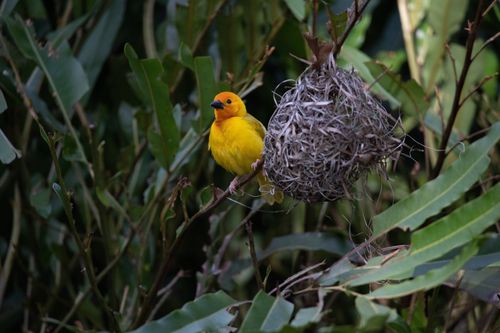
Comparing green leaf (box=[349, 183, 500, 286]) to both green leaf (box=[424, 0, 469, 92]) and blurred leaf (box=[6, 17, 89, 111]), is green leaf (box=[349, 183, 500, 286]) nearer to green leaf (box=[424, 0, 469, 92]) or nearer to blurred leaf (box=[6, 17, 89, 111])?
blurred leaf (box=[6, 17, 89, 111])

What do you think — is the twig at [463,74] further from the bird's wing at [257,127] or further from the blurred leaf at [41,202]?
the blurred leaf at [41,202]

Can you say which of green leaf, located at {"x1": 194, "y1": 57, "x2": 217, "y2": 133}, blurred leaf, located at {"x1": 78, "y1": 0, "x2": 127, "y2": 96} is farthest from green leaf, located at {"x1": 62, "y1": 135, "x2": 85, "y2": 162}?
blurred leaf, located at {"x1": 78, "y1": 0, "x2": 127, "y2": 96}

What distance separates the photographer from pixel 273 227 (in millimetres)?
5270

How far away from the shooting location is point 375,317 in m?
2.06

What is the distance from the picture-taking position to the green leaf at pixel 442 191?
2.47 metres

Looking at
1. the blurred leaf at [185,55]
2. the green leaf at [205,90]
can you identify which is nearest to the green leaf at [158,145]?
the green leaf at [205,90]

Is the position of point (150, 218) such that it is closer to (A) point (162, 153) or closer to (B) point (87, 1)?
(A) point (162, 153)

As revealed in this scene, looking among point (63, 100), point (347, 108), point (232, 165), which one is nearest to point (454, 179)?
point (347, 108)

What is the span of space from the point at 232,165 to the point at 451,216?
1503mm

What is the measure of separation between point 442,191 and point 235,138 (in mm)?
1309

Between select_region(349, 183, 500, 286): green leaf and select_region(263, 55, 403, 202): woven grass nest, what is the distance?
0.37 meters

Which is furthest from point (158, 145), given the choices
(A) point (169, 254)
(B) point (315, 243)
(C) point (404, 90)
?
(C) point (404, 90)

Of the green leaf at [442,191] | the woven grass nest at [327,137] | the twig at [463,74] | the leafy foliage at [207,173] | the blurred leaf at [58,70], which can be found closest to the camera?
the green leaf at [442,191]

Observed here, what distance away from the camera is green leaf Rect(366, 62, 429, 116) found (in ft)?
12.6
